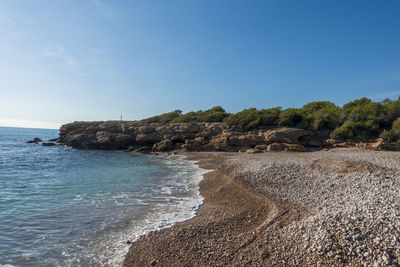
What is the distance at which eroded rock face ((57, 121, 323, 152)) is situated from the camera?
31.9 metres

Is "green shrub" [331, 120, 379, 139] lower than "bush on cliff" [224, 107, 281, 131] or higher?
lower

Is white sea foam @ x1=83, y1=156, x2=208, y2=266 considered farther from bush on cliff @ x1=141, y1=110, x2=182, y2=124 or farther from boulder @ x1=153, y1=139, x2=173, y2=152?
bush on cliff @ x1=141, y1=110, x2=182, y2=124

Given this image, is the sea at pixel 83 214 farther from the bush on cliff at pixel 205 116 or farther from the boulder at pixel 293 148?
the bush on cliff at pixel 205 116

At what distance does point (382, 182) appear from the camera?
9758mm

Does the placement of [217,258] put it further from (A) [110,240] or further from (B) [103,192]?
(B) [103,192]

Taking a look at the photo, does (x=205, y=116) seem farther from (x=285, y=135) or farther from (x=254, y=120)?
(x=285, y=135)

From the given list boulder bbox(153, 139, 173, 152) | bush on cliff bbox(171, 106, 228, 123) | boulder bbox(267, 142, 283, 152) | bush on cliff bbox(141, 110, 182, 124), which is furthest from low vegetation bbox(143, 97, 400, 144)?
bush on cliff bbox(141, 110, 182, 124)

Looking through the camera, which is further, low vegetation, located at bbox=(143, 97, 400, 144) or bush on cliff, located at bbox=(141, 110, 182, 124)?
bush on cliff, located at bbox=(141, 110, 182, 124)

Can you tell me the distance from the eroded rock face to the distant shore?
65.5ft

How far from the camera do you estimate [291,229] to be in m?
6.26

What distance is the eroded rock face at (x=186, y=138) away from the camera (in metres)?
31.9

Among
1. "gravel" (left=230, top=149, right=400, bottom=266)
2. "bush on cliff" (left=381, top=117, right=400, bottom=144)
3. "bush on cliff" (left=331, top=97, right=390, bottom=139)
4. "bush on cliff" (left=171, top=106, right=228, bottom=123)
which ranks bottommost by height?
"gravel" (left=230, top=149, right=400, bottom=266)

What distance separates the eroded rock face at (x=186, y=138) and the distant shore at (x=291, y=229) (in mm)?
19966

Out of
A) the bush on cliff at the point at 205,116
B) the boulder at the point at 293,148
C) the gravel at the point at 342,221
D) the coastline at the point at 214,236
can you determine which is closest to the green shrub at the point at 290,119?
the boulder at the point at 293,148
